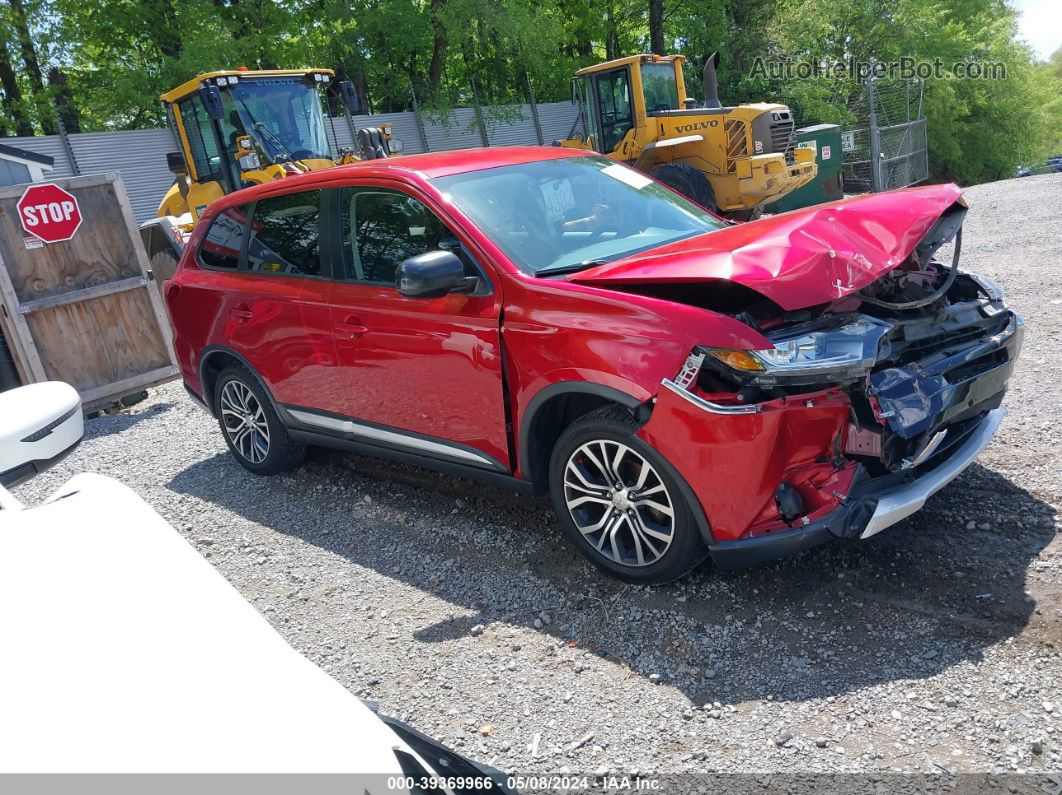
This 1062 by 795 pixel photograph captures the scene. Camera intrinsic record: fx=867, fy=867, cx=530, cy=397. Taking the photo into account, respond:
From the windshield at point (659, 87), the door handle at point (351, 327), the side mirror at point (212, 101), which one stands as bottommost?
the door handle at point (351, 327)

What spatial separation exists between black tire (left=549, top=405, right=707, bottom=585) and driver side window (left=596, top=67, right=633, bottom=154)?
12.8 metres

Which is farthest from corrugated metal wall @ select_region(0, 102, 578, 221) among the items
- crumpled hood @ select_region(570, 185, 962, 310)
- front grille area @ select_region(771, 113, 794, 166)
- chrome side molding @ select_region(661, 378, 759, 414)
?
chrome side molding @ select_region(661, 378, 759, 414)

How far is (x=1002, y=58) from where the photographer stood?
32875 millimetres

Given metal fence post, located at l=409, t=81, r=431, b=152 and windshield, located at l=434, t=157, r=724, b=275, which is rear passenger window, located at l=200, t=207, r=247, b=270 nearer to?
windshield, located at l=434, t=157, r=724, b=275

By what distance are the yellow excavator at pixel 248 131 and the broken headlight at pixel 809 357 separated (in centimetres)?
953

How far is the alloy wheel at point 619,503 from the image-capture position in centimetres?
353

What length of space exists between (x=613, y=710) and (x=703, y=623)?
0.60 metres

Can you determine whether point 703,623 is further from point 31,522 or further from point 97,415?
point 97,415

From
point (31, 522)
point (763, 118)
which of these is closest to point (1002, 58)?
point (763, 118)

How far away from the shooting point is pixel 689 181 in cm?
1405

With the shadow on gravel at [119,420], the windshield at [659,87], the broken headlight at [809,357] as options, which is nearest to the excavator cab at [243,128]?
the shadow on gravel at [119,420]

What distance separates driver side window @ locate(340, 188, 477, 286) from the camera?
4246 mm

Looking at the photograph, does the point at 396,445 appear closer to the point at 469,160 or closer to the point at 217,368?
the point at 469,160

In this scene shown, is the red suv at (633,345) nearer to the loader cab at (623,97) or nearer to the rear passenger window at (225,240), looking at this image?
the rear passenger window at (225,240)
